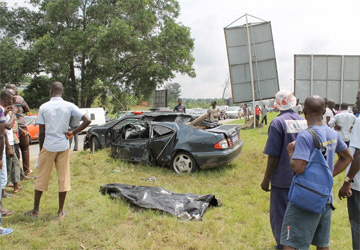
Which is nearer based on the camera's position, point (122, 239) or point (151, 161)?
point (122, 239)

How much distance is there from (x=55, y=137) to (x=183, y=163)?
3.37 m

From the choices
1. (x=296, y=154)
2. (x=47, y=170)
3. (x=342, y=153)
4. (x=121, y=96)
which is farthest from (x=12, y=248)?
(x=121, y=96)

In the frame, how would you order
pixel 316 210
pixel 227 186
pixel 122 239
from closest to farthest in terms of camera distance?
pixel 316 210, pixel 122 239, pixel 227 186

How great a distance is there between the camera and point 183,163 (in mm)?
6496

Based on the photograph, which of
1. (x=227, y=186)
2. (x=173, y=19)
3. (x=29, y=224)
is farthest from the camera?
(x=173, y=19)

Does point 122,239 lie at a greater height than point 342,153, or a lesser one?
lesser

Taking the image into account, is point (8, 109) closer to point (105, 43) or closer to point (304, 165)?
point (304, 165)

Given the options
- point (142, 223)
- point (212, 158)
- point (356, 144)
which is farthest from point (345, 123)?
point (142, 223)

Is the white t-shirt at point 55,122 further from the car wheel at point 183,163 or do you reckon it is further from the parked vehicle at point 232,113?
the parked vehicle at point 232,113

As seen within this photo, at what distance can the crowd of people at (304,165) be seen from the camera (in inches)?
85.9

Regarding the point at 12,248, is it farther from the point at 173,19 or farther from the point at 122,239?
the point at 173,19

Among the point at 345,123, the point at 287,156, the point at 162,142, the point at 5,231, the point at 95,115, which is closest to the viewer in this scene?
the point at 287,156

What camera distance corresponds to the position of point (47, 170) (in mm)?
3783

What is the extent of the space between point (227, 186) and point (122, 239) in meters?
2.84
